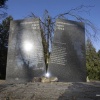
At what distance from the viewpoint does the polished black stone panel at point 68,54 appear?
32.1ft

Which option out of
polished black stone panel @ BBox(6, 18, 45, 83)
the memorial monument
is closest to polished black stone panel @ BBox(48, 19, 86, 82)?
the memorial monument

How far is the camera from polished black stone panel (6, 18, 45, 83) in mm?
10023

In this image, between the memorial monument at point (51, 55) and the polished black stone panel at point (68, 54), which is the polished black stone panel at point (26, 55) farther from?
the polished black stone panel at point (68, 54)

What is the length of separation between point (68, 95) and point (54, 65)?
5.22m

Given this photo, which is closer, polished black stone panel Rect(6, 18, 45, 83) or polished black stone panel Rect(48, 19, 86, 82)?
polished black stone panel Rect(48, 19, 86, 82)

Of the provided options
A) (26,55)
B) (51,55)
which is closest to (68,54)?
(51,55)

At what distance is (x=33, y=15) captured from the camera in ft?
47.3

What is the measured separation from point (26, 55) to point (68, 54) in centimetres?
185

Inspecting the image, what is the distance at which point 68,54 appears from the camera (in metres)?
9.95

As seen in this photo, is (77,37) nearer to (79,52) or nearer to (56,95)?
(79,52)

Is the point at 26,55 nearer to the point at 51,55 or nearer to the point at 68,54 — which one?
the point at 51,55

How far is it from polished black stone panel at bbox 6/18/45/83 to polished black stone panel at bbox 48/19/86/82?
2.03 feet

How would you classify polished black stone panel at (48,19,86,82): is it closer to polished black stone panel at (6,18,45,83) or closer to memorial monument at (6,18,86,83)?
memorial monument at (6,18,86,83)

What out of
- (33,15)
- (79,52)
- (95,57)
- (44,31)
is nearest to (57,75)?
(79,52)
